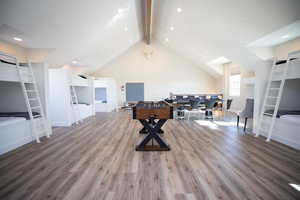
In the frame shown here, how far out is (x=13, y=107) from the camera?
398 centimetres

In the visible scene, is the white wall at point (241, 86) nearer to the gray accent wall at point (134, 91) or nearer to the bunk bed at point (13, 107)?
the gray accent wall at point (134, 91)

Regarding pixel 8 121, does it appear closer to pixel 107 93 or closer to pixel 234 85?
pixel 107 93

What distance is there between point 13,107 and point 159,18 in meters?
6.39

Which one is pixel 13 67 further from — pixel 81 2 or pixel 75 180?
pixel 75 180

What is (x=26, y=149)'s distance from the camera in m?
3.08

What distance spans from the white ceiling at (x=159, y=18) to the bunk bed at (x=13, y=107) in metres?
0.91

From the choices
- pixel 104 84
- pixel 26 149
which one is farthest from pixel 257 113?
pixel 104 84

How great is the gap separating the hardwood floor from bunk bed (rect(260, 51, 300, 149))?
12.8 inches

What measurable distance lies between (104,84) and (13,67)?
511 cm

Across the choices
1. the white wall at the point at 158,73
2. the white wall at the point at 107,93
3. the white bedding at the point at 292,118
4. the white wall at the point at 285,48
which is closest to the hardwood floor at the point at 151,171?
the white bedding at the point at 292,118

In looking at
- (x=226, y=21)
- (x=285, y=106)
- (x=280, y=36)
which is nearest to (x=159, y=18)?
(x=226, y=21)

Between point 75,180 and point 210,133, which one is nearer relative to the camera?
point 75,180

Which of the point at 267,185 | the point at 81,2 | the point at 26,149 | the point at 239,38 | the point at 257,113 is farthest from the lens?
the point at 239,38

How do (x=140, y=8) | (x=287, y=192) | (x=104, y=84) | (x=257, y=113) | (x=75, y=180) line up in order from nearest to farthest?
(x=287, y=192) < (x=75, y=180) < (x=257, y=113) < (x=140, y=8) < (x=104, y=84)
